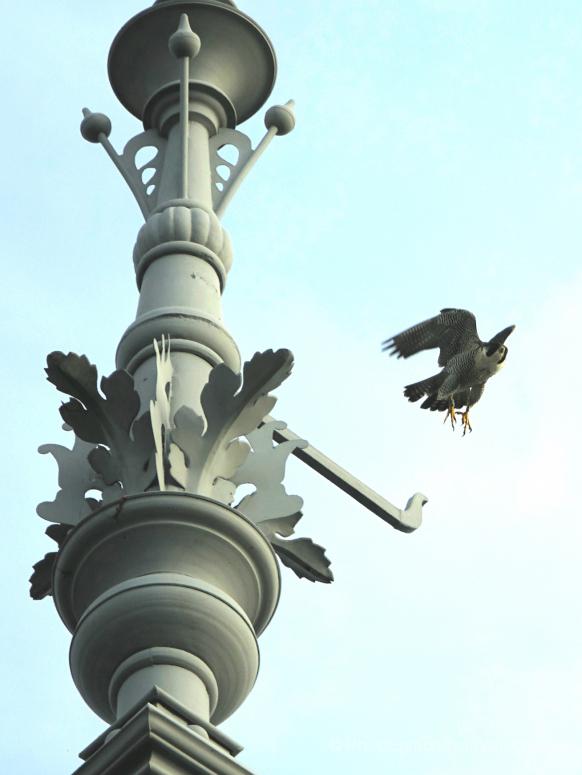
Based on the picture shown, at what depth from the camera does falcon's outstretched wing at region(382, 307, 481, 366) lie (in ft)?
38.2

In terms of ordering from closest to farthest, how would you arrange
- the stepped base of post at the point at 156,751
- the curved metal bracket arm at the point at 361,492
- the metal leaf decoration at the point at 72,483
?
the stepped base of post at the point at 156,751 → the metal leaf decoration at the point at 72,483 → the curved metal bracket arm at the point at 361,492

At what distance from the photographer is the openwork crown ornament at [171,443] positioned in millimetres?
8805

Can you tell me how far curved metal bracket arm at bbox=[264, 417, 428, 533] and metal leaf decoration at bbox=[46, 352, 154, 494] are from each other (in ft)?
4.02

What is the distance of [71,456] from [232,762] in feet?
8.18

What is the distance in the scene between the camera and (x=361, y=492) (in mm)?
10273

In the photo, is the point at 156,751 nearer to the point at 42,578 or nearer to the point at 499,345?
the point at 42,578

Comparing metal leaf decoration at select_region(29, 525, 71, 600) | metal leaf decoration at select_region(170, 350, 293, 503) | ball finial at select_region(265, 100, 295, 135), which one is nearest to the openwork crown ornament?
metal leaf decoration at select_region(170, 350, 293, 503)

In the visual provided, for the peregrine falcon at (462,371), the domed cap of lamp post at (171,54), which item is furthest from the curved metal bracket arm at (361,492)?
the domed cap of lamp post at (171,54)

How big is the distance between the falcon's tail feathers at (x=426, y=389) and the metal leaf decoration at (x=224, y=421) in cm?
242

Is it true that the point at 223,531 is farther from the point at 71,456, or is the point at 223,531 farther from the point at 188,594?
the point at 71,456

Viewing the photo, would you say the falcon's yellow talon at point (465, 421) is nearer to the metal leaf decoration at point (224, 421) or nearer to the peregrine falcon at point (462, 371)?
the peregrine falcon at point (462, 371)

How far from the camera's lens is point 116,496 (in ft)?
29.2

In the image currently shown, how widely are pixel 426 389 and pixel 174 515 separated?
328cm

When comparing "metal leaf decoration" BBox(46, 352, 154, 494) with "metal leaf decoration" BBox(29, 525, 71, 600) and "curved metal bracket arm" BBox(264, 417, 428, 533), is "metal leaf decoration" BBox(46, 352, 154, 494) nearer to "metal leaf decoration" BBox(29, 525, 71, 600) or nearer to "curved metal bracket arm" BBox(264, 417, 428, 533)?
"metal leaf decoration" BBox(29, 525, 71, 600)
